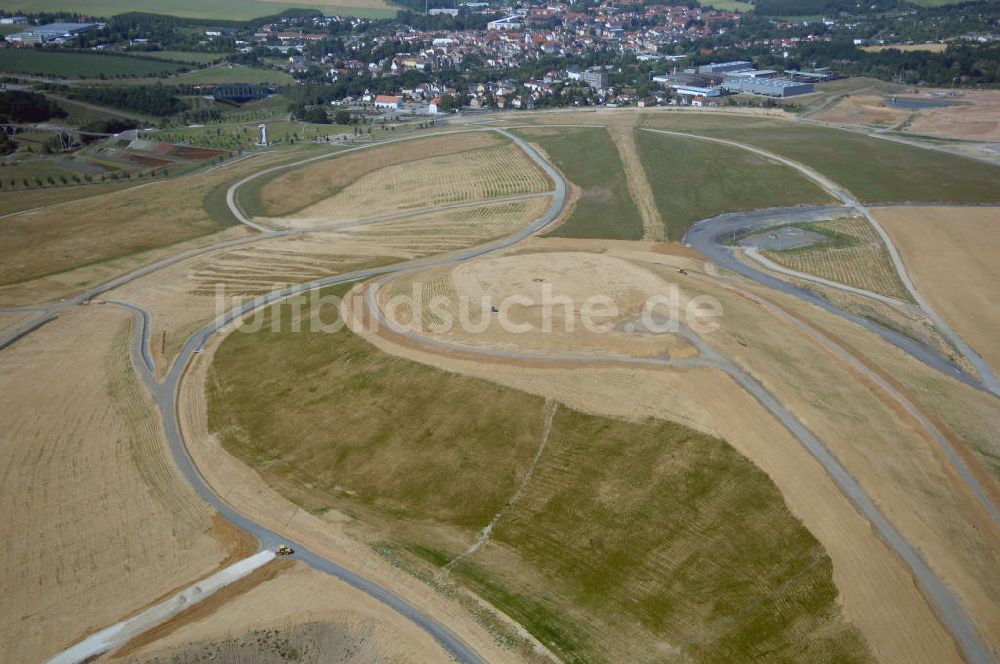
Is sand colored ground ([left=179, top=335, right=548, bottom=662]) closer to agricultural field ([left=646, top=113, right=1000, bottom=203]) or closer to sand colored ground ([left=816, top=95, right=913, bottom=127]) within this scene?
agricultural field ([left=646, top=113, right=1000, bottom=203])

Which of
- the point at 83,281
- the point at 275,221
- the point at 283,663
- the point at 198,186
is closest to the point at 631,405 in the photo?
the point at 283,663

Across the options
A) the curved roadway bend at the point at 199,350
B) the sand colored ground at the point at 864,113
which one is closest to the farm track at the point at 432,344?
the curved roadway bend at the point at 199,350

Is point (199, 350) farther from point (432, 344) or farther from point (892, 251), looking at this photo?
point (892, 251)

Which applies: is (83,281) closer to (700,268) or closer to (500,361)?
(500,361)

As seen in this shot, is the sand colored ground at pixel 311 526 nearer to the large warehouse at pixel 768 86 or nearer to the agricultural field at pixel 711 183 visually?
the agricultural field at pixel 711 183

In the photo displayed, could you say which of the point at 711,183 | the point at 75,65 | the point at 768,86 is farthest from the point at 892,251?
the point at 75,65

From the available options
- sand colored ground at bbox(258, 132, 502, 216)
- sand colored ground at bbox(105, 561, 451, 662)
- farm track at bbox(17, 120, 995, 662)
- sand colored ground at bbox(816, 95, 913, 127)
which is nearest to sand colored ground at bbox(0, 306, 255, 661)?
farm track at bbox(17, 120, 995, 662)
